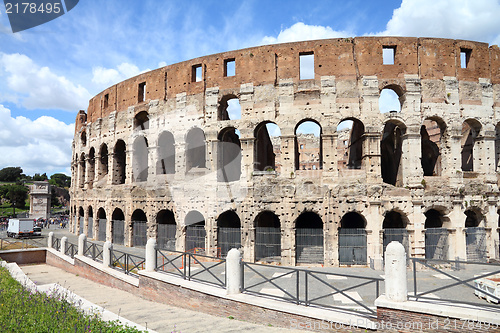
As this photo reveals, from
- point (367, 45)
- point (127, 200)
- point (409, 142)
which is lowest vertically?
point (127, 200)

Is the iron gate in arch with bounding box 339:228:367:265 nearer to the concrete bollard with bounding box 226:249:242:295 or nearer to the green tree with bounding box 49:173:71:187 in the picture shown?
the concrete bollard with bounding box 226:249:242:295

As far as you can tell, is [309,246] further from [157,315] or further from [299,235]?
[157,315]

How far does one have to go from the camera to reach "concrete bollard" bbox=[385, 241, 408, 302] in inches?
266

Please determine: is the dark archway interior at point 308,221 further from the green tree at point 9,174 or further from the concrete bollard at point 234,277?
the green tree at point 9,174

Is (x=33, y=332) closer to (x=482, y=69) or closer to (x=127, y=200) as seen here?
(x=127, y=200)

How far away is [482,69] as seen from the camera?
1745 centimetres

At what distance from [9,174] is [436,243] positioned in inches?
3876

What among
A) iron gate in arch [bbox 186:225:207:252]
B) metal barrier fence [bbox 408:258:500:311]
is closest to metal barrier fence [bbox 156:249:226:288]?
iron gate in arch [bbox 186:225:207:252]

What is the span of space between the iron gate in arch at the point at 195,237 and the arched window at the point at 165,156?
14.7 ft

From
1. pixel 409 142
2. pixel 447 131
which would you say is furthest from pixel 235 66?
pixel 447 131

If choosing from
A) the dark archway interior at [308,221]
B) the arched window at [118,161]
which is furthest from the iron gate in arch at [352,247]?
the arched window at [118,161]

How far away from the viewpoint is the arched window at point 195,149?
2009cm

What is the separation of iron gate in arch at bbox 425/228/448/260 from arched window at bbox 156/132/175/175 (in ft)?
50.8

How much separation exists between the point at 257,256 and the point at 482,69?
15.8 m
